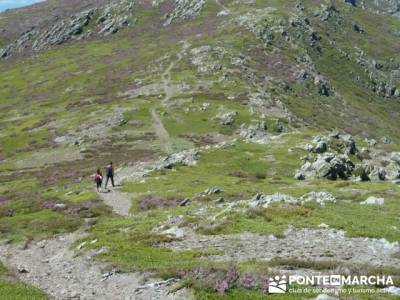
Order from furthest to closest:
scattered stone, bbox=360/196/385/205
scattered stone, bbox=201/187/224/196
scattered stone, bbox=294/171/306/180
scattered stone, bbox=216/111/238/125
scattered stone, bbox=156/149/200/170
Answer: scattered stone, bbox=216/111/238/125
scattered stone, bbox=156/149/200/170
scattered stone, bbox=294/171/306/180
scattered stone, bbox=201/187/224/196
scattered stone, bbox=360/196/385/205

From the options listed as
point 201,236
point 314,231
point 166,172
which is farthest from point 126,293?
point 166,172

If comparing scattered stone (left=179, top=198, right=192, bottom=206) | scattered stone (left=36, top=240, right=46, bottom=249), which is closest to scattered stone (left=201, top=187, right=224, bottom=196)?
scattered stone (left=179, top=198, right=192, bottom=206)

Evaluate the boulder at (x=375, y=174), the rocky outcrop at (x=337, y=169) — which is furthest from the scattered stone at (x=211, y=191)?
the boulder at (x=375, y=174)

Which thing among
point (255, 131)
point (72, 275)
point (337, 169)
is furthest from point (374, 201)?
point (255, 131)

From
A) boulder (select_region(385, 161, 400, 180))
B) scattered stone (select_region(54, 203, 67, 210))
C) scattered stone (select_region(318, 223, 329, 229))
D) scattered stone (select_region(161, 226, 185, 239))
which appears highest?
scattered stone (select_region(161, 226, 185, 239))

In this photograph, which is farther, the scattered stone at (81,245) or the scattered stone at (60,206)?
the scattered stone at (60,206)

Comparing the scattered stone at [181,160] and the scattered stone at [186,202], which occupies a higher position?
the scattered stone at [186,202]

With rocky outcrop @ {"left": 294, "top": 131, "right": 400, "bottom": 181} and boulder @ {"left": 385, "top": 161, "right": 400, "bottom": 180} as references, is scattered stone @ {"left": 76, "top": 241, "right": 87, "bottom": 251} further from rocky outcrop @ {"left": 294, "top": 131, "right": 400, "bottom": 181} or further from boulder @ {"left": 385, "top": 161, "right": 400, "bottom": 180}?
boulder @ {"left": 385, "top": 161, "right": 400, "bottom": 180}

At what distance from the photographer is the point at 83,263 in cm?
3228

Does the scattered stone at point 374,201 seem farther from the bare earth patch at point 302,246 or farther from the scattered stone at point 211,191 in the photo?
the scattered stone at point 211,191

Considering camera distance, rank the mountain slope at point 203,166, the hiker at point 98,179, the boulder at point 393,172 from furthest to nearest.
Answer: the boulder at point 393,172
the hiker at point 98,179
the mountain slope at point 203,166

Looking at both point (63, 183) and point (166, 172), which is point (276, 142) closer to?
point (166, 172)

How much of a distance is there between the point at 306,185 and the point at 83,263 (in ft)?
109

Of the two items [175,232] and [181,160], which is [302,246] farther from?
[181,160]
